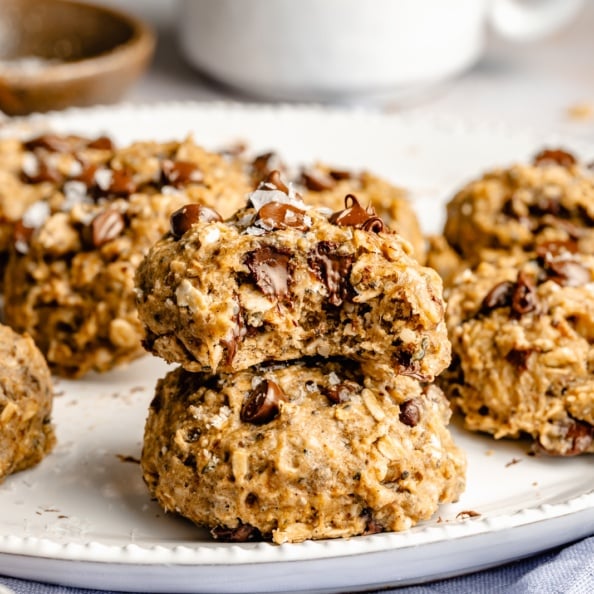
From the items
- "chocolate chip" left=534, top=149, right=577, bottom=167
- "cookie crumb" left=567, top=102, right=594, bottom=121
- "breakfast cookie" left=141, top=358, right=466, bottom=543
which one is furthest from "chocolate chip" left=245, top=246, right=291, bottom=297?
"cookie crumb" left=567, top=102, right=594, bottom=121

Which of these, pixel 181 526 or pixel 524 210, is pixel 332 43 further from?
pixel 181 526

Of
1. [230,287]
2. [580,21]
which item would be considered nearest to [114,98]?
[230,287]

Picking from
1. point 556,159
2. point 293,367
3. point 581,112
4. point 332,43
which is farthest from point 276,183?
point 581,112

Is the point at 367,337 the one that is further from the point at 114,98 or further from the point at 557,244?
the point at 114,98

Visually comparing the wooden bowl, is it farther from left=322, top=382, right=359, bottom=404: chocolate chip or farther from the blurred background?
left=322, top=382, right=359, bottom=404: chocolate chip

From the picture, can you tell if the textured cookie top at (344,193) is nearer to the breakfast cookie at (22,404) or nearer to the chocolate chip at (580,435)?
the chocolate chip at (580,435)

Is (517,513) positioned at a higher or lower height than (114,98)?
higher
